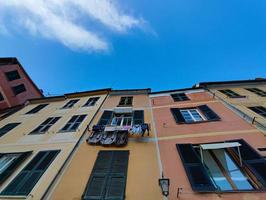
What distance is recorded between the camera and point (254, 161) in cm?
612

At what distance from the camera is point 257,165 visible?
5.95m

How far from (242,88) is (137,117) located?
8.67 m

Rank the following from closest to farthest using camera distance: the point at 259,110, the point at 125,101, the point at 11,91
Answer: the point at 259,110 < the point at 125,101 < the point at 11,91

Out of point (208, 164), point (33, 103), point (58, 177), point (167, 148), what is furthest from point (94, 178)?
point (33, 103)

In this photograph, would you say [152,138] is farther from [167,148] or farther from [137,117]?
[137,117]

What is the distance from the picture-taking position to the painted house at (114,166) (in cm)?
571

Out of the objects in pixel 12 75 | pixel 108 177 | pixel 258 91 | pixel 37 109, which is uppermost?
pixel 12 75

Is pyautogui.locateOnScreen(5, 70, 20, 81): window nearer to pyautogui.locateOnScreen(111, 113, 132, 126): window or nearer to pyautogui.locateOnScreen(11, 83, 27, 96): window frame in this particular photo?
pyautogui.locateOnScreen(11, 83, 27, 96): window frame

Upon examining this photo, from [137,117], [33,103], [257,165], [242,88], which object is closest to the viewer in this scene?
[257,165]

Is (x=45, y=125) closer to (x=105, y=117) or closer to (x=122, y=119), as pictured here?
(x=105, y=117)

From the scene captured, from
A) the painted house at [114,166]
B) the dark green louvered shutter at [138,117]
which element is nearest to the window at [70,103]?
the painted house at [114,166]

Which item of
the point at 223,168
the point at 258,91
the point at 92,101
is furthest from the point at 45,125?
the point at 258,91

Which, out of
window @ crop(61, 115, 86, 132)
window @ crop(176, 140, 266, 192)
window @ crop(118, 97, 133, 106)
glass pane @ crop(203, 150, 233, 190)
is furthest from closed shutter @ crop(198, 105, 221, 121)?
window @ crop(61, 115, 86, 132)

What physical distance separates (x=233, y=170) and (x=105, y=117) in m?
6.79
